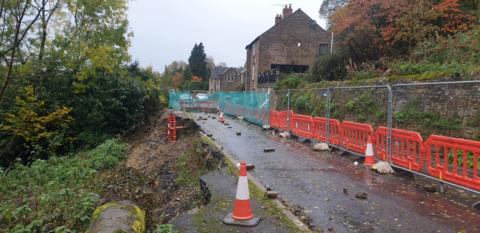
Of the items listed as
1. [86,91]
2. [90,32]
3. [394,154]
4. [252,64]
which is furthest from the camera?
[252,64]

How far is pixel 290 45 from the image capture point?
41.9 m

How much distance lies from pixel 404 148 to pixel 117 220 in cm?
607

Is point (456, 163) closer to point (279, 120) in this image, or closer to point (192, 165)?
point (192, 165)

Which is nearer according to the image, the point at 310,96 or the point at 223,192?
the point at 223,192

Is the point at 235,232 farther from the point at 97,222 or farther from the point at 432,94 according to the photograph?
the point at 432,94

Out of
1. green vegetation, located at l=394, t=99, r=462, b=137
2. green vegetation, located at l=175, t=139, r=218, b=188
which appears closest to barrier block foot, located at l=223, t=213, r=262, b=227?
green vegetation, located at l=175, t=139, r=218, b=188

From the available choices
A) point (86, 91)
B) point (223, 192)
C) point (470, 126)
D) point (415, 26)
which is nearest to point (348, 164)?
point (470, 126)

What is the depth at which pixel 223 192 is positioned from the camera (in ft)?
21.9

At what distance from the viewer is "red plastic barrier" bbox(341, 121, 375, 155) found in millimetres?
9234

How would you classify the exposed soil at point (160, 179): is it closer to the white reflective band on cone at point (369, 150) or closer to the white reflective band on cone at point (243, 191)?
the white reflective band on cone at point (243, 191)

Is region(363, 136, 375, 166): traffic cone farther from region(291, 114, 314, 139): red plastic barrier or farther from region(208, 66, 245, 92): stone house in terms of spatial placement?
region(208, 66, 245, 92): stone house

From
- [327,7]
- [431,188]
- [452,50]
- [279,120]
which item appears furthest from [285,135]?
[327,7]

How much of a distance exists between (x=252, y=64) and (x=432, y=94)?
34.9 m

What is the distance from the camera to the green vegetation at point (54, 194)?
614 cm
